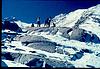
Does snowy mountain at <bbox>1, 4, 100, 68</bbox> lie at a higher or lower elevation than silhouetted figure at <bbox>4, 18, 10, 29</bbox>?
lower

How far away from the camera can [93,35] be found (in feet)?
17.1

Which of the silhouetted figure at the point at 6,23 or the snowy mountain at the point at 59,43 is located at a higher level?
the silhouetted figure at the point at 6,23

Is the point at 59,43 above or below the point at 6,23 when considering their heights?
below

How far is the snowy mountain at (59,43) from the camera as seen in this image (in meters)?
4.96

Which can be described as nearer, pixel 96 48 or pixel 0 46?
pixel 0 46

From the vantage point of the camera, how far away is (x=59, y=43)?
208 inches

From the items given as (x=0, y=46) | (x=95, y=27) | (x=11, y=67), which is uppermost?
(x=95, y=27)

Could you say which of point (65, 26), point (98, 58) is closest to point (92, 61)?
point (98, 58)

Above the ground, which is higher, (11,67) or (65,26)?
(65,26)

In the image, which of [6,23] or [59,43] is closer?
[6,23]

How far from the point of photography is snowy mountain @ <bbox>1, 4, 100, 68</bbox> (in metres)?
4.96

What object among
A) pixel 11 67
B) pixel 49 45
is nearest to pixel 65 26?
pixel 49 45

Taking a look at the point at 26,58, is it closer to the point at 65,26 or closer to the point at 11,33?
the point at 11,33

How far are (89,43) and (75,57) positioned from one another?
0.35 m
